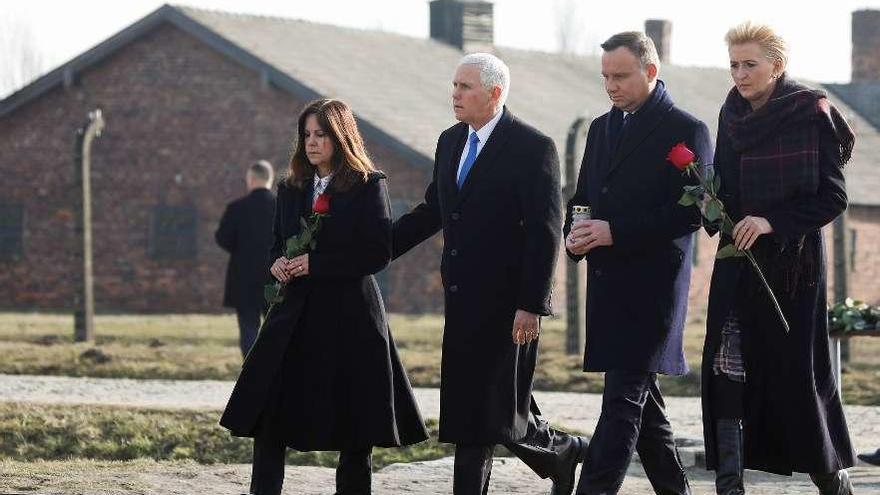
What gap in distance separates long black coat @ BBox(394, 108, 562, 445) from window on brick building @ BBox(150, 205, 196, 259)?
24.3 m

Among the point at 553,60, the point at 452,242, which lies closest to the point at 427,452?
the point at 452,242

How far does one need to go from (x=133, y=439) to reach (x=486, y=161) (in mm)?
5030

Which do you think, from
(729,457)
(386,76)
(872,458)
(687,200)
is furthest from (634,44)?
(386,76)

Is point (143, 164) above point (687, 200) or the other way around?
above

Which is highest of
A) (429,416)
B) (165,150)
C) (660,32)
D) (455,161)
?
(660,32)

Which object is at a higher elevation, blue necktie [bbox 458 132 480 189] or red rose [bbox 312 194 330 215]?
blue necktie [bbox 458 132 480 189]

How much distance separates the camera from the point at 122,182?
31859mm

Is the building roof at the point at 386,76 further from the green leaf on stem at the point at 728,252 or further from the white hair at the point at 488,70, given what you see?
the green leaf on stem at the point at 728,252

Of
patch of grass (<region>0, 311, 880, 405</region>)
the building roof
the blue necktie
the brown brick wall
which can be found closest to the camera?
the blue necktie

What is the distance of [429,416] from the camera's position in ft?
42.3

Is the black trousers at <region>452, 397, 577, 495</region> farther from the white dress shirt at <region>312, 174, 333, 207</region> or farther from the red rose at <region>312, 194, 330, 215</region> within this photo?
the white dress shirt at <region>312, 174, 333, 207</region>

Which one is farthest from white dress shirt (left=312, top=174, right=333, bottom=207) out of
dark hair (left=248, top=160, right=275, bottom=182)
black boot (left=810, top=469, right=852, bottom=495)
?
dark hair (left=248, top=160, right=275, bottom=182)

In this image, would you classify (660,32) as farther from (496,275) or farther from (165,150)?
(496,275)

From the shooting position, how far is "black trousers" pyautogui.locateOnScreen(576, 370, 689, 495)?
7535mm
